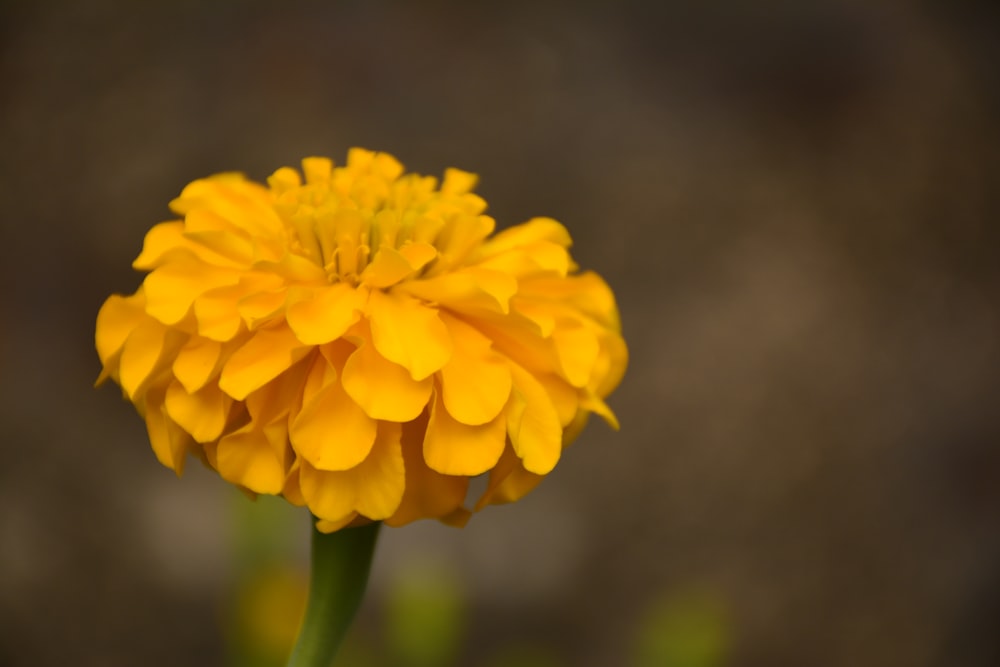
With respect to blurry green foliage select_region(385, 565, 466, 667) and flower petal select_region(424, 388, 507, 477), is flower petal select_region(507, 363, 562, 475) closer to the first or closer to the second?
flower petal select_region(424, 388, 507, 477)

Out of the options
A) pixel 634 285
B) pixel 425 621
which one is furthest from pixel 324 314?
pixel 634 285

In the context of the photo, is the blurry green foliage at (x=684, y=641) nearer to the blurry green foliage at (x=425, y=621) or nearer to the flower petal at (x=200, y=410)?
the blurry green foliage at (x=425, y=621)

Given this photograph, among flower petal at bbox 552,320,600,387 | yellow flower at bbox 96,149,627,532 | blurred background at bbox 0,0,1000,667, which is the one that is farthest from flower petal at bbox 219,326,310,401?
blurred background at bbox 0,0,1000,667

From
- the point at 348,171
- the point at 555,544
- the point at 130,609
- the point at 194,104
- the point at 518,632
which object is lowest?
the point at 130,609

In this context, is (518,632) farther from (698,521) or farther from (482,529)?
(698,521)

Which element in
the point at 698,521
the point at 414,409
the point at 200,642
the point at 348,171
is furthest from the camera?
the point at 698,521

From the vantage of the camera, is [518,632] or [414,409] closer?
[414,409]

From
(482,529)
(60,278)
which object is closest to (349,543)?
(482,529)
